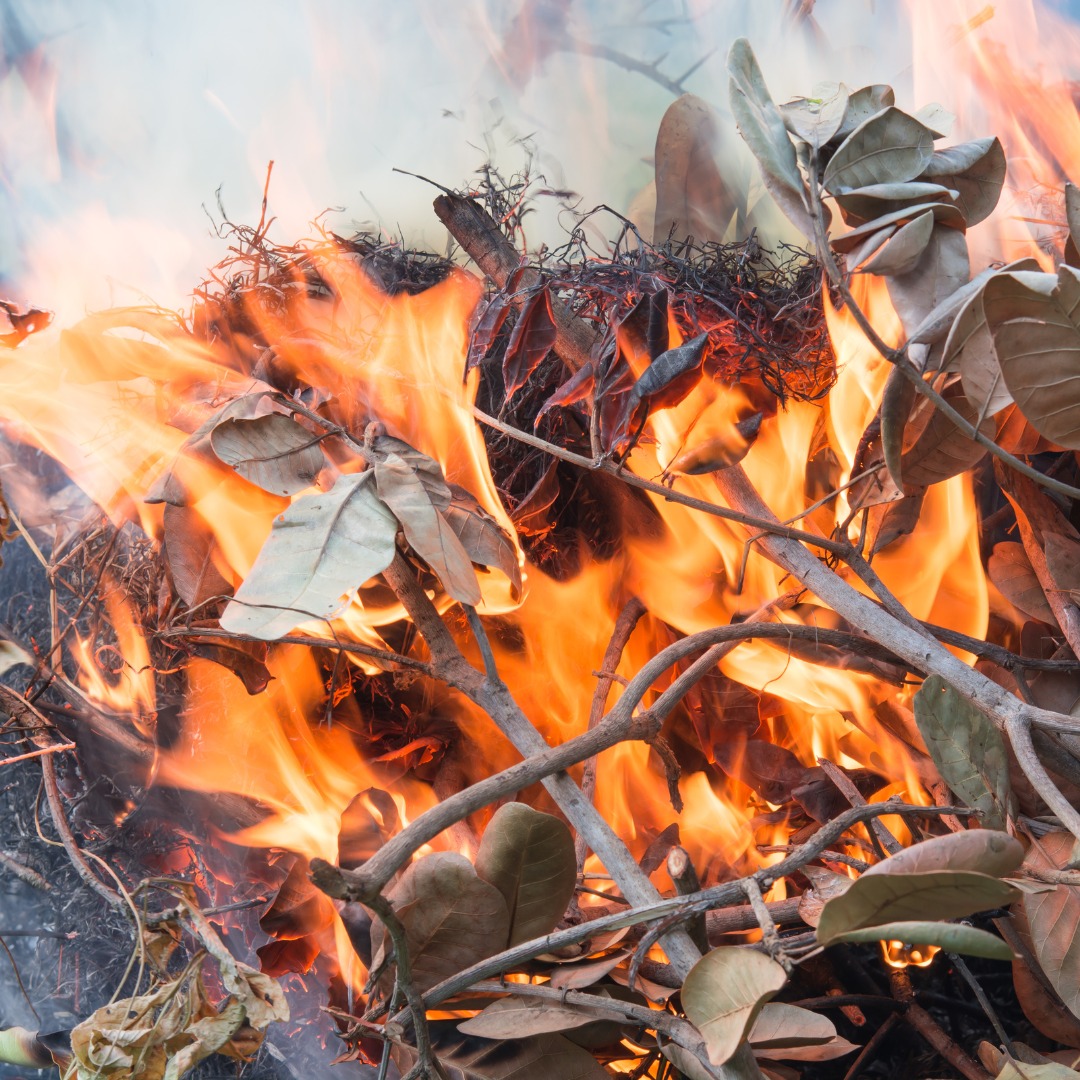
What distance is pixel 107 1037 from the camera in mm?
406

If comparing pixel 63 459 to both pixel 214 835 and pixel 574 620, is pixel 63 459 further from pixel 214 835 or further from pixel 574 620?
pixel 574 620

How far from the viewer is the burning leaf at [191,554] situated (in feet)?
1.83

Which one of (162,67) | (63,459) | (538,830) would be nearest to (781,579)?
(538,830)

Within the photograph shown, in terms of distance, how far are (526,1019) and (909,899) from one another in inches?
7.8

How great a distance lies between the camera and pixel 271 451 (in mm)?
460

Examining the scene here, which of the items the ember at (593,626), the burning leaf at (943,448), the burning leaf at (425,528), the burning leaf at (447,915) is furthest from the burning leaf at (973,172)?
the burning leaf at (447,915)

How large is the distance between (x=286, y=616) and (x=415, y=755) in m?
0.37

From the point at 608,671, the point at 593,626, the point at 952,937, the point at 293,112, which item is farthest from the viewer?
the point at 293,112

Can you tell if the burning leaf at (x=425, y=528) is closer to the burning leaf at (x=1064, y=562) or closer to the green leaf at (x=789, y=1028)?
the green leaf at (x=789, y=1028)

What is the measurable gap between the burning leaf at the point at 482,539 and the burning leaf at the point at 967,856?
26cm

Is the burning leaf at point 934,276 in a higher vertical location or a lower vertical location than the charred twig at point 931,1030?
higher

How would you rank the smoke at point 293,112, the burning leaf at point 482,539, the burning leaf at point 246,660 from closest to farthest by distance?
the burning leaf at point 482,539 → the burning leaf at point 246,660 → the smoke at point 293,112

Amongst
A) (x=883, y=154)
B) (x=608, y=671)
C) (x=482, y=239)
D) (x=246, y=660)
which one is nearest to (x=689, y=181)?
(x=482, y=239)

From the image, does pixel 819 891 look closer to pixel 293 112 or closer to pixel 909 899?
pixel 909 899
